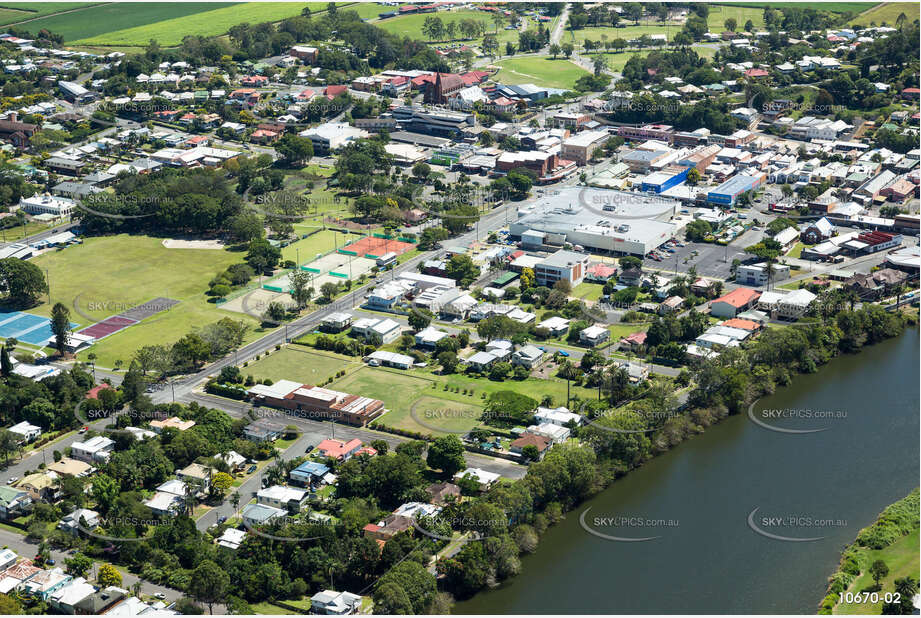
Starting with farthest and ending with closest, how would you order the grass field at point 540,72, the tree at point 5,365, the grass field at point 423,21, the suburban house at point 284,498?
the grass field at point 423,21
the grass field at point 540,72
the tree at point 5,365
the suburban house at point 284,498

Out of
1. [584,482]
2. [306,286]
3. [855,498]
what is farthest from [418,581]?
[306,286]

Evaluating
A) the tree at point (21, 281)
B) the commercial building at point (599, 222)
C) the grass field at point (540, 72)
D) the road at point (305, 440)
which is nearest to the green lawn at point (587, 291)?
the commercial building at point (599, 222)

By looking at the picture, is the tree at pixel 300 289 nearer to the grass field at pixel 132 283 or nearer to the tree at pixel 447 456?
the grass field at pixel 132 283

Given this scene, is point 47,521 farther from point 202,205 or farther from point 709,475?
point 202,205

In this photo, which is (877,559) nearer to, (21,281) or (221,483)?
(221,483)

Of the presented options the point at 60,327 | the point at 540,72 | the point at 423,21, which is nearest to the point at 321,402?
the point at 60,327

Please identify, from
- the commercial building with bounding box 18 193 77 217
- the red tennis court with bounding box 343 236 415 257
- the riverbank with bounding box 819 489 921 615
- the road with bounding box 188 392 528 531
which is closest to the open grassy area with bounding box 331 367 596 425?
the road with bounding box 188 392 528 531
